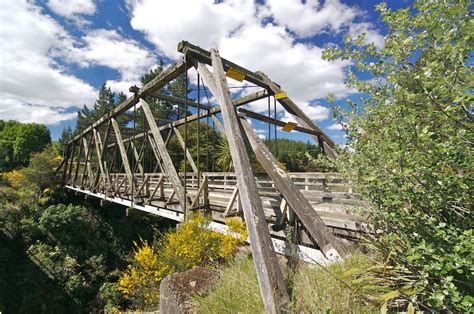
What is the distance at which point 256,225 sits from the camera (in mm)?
2395

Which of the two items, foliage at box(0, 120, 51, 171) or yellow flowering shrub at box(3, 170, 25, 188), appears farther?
foliage at box(0, 120, 51, 171)

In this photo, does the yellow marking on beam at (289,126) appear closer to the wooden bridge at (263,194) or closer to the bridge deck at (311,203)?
the wooden bridge at (263,194)

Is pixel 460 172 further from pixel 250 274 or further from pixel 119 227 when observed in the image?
pixel 119 227

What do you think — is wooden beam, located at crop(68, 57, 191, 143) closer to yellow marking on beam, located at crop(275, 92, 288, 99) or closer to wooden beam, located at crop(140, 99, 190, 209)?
wooden beam, located at crop(140, 99, 190, 209)

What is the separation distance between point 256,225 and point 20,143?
4647cm

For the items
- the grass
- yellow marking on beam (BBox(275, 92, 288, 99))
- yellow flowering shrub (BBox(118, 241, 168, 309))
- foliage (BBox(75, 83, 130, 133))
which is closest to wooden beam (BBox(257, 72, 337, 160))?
yellow marking on beam (BBox(275, 92, 288, 99))

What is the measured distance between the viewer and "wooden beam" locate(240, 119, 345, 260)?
262cm

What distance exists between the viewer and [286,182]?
310 centimetres

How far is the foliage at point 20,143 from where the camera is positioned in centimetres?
→ 3609

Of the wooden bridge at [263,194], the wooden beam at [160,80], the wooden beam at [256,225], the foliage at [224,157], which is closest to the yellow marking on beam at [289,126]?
the wooden bridge at [263,194]

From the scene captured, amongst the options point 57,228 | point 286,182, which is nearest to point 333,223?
point 286,182

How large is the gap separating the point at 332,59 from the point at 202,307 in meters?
2.51

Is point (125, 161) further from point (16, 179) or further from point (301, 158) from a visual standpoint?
point (16, 179)

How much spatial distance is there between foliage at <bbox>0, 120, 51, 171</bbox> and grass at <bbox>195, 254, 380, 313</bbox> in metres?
42.4
